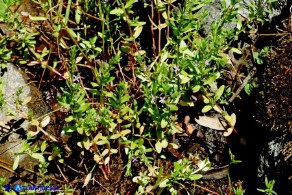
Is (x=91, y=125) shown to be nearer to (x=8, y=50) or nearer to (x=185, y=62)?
(x=185, y=62)

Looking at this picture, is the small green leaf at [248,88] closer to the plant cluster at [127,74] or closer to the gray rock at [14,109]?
the plant cluster at [127,74]

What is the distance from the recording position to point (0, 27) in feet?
9.94

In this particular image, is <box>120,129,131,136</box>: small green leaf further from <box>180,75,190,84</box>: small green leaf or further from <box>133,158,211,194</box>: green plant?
<box>180,75,190,84</box>: small green leaf

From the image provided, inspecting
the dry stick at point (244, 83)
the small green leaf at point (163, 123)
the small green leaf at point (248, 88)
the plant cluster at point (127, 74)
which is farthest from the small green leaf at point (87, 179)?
the small green leaf at point (248, 88)

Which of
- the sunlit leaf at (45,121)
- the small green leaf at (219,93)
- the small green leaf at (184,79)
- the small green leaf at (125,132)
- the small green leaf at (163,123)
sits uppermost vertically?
the small green leaf at (184,79)

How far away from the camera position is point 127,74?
9.71 feet

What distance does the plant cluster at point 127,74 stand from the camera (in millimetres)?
2400

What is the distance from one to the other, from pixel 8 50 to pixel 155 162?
1285 millimetres

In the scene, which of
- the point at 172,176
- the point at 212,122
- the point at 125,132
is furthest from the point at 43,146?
the point at 212,122

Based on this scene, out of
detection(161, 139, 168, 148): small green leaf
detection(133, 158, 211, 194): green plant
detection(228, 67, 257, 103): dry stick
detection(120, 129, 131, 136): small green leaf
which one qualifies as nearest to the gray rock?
detection(120, 129, 131, 136): small green leaf

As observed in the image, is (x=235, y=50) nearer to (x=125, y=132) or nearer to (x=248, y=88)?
(x=248, y=88)

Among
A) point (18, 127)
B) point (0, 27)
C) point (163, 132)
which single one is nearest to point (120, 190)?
point (163, 132)

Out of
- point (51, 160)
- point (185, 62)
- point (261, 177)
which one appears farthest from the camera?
point (51, 160)

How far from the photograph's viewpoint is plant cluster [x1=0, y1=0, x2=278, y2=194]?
240cm
